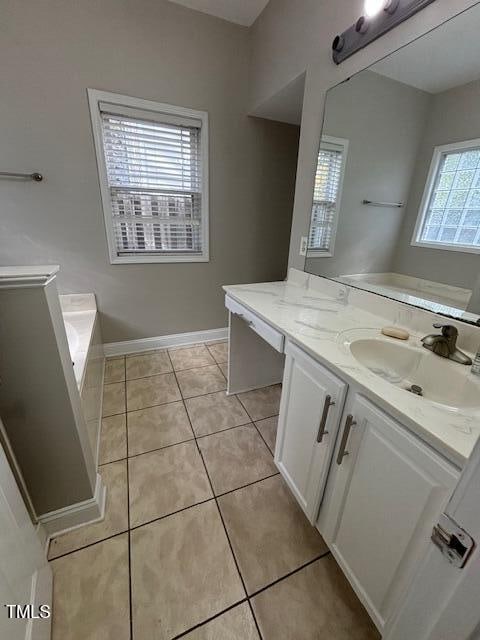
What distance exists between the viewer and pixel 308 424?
1072mm

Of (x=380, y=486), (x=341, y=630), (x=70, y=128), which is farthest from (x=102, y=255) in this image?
(x=341, y=630)

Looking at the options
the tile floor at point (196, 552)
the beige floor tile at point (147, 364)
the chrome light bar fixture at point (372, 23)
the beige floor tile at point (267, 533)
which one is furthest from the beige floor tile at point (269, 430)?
the chrome light bar fixture at point (372, 23)

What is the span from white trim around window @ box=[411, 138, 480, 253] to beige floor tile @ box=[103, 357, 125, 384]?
2271mm

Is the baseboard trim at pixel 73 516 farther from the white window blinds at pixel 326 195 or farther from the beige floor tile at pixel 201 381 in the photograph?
the white window blinds at pixel 326 195

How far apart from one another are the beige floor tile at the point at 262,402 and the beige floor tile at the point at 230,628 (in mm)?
956

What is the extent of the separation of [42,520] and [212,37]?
3245mm

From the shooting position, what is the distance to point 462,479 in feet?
1.19

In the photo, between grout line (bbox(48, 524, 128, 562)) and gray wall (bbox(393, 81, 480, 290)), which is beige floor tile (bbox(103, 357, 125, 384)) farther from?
gray wall (bbox(393, 81, 480, 290))

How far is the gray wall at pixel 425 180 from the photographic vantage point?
0.96m

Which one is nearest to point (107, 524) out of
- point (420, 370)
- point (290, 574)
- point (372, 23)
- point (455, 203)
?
point (290, 574)

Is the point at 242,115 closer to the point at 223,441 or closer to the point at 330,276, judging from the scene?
the point at 330,276

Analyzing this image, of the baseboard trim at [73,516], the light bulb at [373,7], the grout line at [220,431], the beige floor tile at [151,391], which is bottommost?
the beige floor tile at [151,391]

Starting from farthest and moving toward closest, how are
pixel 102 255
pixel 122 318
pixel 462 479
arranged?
pixel 122 318 < pixel 102 255 < pixel 462 479

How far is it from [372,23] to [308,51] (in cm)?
48
